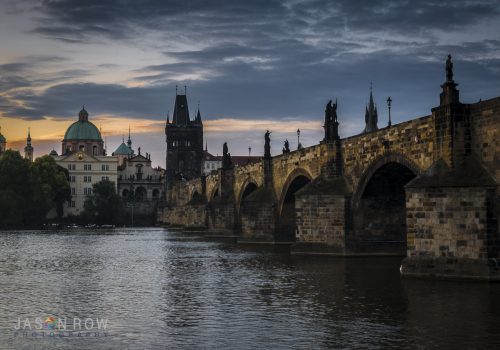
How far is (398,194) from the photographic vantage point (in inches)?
1703

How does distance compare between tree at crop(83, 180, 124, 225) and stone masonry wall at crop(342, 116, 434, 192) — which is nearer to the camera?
stone masonry wall at crop(342, 116, 434, 192)

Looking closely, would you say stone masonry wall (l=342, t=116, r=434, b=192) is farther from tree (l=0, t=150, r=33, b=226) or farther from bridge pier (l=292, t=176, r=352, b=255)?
tree (l=0, t=150, r=33, b=226)

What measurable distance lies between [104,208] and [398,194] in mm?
118901

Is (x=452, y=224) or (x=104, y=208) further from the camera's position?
(x=104, y=208)

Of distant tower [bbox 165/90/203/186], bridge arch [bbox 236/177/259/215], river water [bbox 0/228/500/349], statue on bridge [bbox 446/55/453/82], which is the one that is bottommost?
river water [bbox 0/228/500/349]

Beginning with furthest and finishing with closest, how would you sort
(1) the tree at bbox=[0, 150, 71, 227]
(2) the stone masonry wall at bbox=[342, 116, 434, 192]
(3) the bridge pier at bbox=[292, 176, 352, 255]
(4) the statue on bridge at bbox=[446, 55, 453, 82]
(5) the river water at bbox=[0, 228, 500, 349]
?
(1) the tree at bbox=[0, 150, 71, 227] → (3) the bridge pier at bbox=[292, 176, 352, 255] → (2) the stone masonry wall at bbox=[342, 116, 434, 192] → (4) the statue on bridge at bbox=[446, 55, 453, 82] → (5) the river water at bbox=[0, 228, 500, 349]

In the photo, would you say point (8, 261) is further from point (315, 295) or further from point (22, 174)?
point (22, 174)

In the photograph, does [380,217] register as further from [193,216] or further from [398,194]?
[193,216]

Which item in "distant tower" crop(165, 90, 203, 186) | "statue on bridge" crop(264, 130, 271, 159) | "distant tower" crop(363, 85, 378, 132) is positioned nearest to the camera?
"statue on bridge" crop(264, 130, 271, 159)

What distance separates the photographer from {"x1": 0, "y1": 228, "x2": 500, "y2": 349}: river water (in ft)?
56.3

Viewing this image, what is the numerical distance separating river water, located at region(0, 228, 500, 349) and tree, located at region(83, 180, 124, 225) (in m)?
120

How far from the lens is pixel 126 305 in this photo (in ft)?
75.4

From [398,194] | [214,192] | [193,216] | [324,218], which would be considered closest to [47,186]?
[193,216]

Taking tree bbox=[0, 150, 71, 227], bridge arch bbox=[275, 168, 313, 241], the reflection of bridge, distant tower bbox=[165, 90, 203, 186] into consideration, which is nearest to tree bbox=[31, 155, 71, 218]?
tree bbox=[0, 150, 71, 227]
